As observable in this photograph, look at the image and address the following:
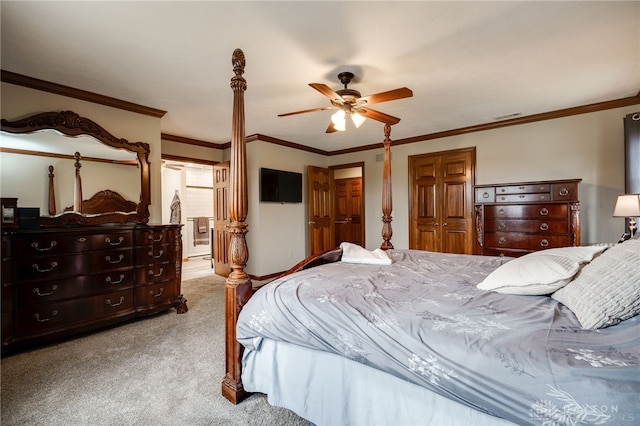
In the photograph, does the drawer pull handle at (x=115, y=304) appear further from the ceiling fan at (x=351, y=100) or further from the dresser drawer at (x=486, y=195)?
the dresser drawer at (x=486, y=195)

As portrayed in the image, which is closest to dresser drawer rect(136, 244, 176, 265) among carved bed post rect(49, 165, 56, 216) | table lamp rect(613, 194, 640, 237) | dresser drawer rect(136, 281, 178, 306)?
dresser drawer rect(136, 281, 178, 306)

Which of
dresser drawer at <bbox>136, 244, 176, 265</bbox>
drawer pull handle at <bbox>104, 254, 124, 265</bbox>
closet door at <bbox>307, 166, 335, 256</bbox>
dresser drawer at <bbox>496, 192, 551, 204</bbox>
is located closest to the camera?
drawer pull handle at <bbox>104, 254, 124, 265</bbox>

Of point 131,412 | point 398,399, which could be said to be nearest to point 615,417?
point 398,399

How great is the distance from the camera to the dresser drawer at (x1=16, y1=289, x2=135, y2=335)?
2480 millimetres

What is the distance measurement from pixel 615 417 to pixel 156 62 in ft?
11.0

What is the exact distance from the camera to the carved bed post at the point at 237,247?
Answer: 1.78 m

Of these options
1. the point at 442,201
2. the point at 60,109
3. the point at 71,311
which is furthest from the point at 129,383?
the point at 442,201

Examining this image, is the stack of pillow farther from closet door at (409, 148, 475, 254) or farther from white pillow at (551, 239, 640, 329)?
closet door at (409, 148, 475, 254)

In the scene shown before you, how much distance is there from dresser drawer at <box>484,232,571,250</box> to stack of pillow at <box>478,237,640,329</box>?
2.04 metres

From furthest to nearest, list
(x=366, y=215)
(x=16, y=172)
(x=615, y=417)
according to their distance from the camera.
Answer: (x=366, y=215)
(x=16, y=172)
(x=615, y=417)

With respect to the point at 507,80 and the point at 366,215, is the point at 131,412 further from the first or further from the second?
the point at 366,215

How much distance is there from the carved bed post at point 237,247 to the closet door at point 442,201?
399 centimetres

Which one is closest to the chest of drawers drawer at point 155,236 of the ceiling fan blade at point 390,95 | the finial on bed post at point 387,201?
the finial on bed post at point 387,201

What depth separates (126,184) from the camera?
3455mm
